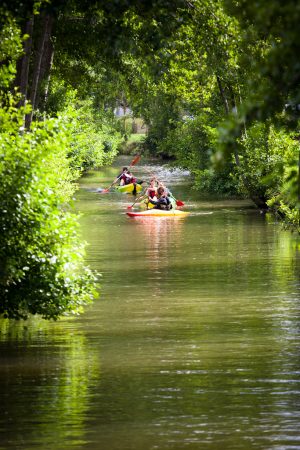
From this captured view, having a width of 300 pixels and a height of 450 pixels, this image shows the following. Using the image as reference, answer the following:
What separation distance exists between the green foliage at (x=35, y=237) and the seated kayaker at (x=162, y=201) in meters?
25.5

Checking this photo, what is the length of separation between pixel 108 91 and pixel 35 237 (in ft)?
94.8

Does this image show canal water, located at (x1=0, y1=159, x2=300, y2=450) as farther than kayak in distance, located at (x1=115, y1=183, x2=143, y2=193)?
No

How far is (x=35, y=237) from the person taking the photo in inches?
599

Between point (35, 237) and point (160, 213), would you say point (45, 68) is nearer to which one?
point (160, 213)

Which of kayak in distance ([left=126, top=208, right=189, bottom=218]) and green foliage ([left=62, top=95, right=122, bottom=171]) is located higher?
green foliage ([left=62, top=95, right=122, bottom=171])

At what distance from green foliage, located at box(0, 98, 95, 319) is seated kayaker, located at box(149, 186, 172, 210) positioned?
1002 inches

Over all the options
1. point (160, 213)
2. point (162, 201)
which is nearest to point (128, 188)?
point (162, 201)

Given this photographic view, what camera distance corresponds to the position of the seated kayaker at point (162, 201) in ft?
135

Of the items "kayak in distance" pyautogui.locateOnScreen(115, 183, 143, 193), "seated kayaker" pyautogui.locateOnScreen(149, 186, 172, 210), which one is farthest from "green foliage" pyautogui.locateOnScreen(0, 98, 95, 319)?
"kayak in distance" pyautogui.locateOnScreen(115, 183, 143, 193)

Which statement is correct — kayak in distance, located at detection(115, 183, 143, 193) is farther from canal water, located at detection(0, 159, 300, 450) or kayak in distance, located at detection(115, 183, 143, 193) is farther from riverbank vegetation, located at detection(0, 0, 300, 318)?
canal water, located at detection(0, 159, 300, 450)

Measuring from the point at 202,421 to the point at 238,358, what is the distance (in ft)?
10.8

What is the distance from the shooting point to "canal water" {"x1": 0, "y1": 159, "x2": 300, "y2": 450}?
1085cm

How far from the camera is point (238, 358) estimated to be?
14414mm

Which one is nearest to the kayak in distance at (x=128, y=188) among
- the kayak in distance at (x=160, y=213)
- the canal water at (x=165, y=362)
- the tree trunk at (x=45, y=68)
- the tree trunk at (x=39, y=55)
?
the kayak in distance at (x=160, y=213)
